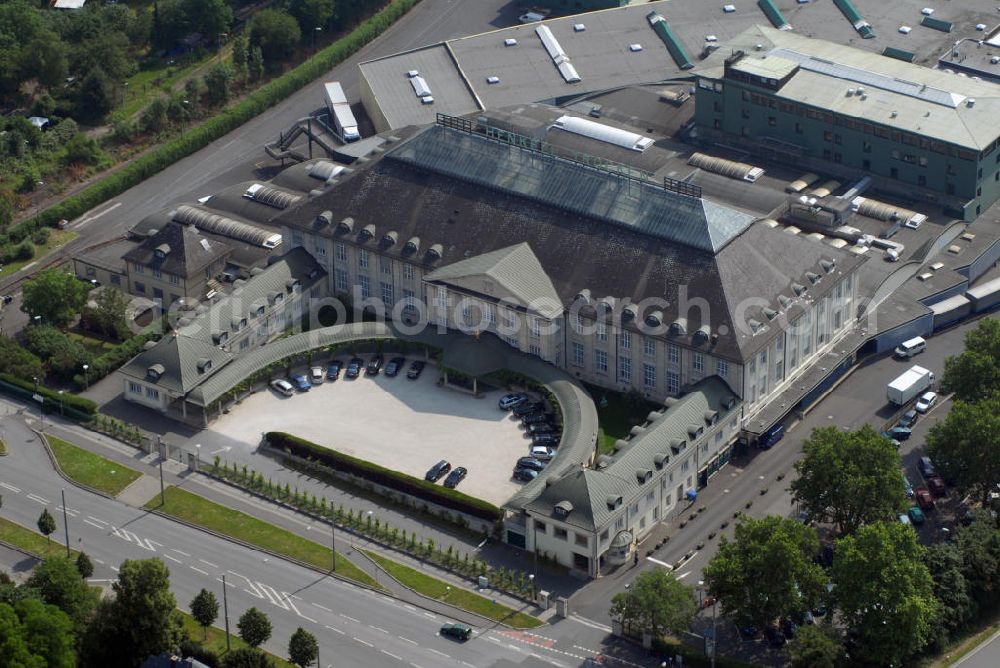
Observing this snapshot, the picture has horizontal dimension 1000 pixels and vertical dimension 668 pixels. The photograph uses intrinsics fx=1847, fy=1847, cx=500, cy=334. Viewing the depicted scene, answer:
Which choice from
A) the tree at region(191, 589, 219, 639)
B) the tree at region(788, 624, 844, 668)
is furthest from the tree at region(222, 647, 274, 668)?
the tree at region(788, 624, 844, 668)

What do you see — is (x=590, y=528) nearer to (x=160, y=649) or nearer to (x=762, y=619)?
Result: (x=762, y=619)

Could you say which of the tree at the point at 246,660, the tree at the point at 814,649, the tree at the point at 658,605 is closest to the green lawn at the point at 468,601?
the tree at the point at 658,605

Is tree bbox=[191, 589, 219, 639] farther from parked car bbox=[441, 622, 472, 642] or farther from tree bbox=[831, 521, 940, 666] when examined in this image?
tree bbox=[831, 521, 940, 666]

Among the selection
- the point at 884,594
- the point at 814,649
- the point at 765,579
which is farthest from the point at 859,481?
the point at 814,649

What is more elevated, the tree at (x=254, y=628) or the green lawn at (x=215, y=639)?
the tree at (x=254, y=628)

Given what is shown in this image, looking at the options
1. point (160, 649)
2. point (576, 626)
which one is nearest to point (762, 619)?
point (576, 626)

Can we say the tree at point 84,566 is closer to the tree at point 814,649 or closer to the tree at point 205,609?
the tree at point 205,609
